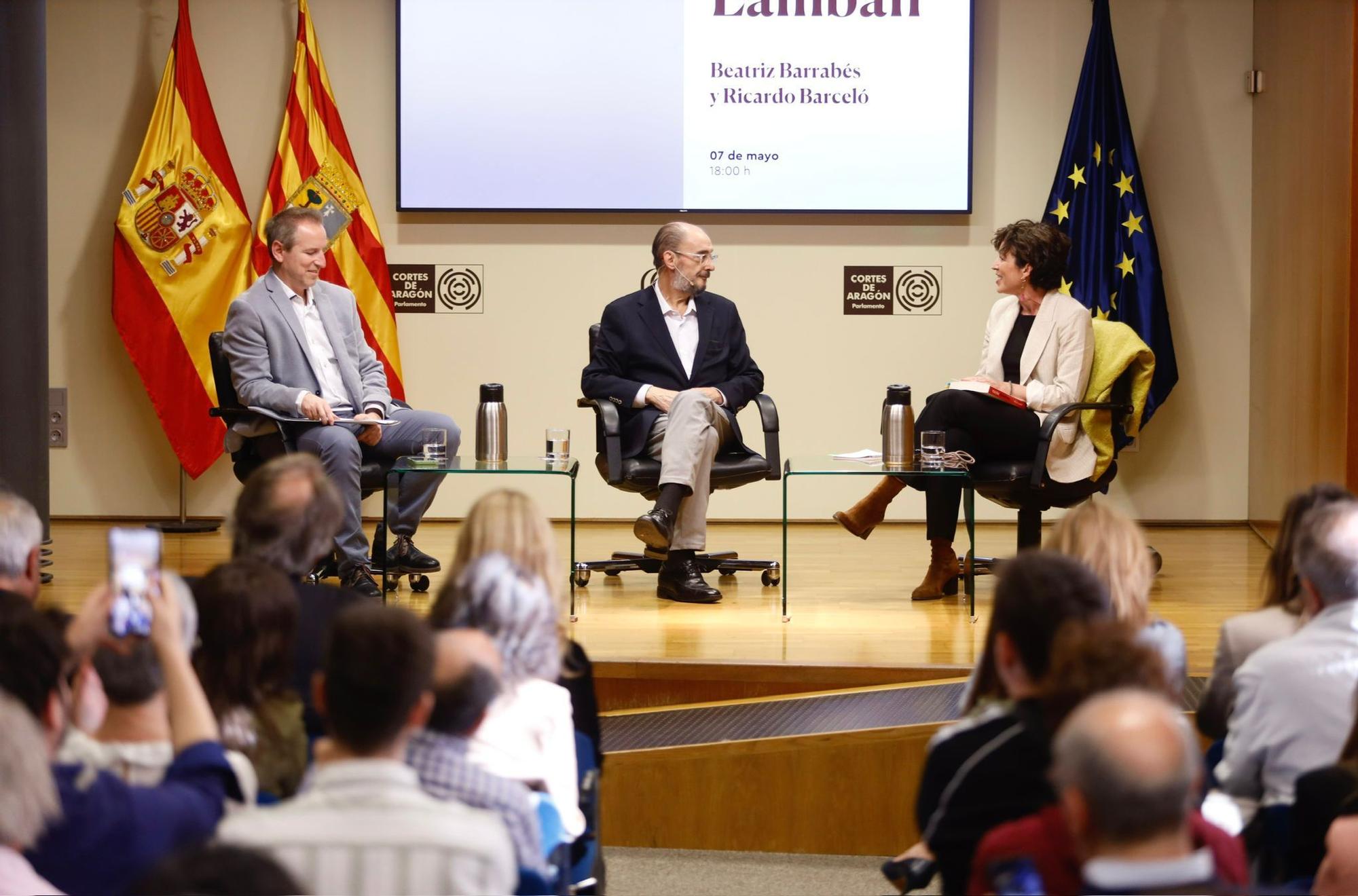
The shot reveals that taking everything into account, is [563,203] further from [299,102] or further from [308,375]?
[308,375]

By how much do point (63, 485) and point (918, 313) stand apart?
3.85m

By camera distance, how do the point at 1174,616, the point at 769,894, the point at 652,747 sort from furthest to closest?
the point at 1174,616
the point at 652,747
the point at 769,894

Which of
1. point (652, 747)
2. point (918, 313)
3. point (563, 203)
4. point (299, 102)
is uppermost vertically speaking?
point (299, 102)

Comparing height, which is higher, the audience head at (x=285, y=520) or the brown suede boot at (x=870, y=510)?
the audience head at (x=285, y=520)

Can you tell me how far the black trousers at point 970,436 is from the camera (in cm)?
488

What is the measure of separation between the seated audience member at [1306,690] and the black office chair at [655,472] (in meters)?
2.70

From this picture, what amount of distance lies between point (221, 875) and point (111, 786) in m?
0.50

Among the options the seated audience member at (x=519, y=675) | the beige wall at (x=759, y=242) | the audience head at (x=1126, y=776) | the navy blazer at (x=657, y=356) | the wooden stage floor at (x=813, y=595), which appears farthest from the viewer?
the beige wall at (x=759, y=242)

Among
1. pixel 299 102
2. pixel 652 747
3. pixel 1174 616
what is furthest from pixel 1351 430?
pixel 299 102

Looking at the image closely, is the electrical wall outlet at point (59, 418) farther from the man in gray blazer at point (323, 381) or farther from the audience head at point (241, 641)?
the audience head at point (241, 641)

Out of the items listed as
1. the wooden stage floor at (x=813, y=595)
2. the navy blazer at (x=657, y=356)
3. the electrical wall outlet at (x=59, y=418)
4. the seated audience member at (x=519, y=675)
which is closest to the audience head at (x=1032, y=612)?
the seated audience member at (x=519, y=675)

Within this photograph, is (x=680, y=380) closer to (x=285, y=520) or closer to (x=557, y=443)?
(x=557, y=443)

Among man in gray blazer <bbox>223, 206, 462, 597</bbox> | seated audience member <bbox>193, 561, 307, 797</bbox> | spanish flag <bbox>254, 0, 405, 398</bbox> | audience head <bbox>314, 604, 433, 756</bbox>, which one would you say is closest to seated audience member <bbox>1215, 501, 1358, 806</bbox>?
audience head <bbox>314, 604, 433, 756</bbox>

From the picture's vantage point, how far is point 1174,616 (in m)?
4.55
